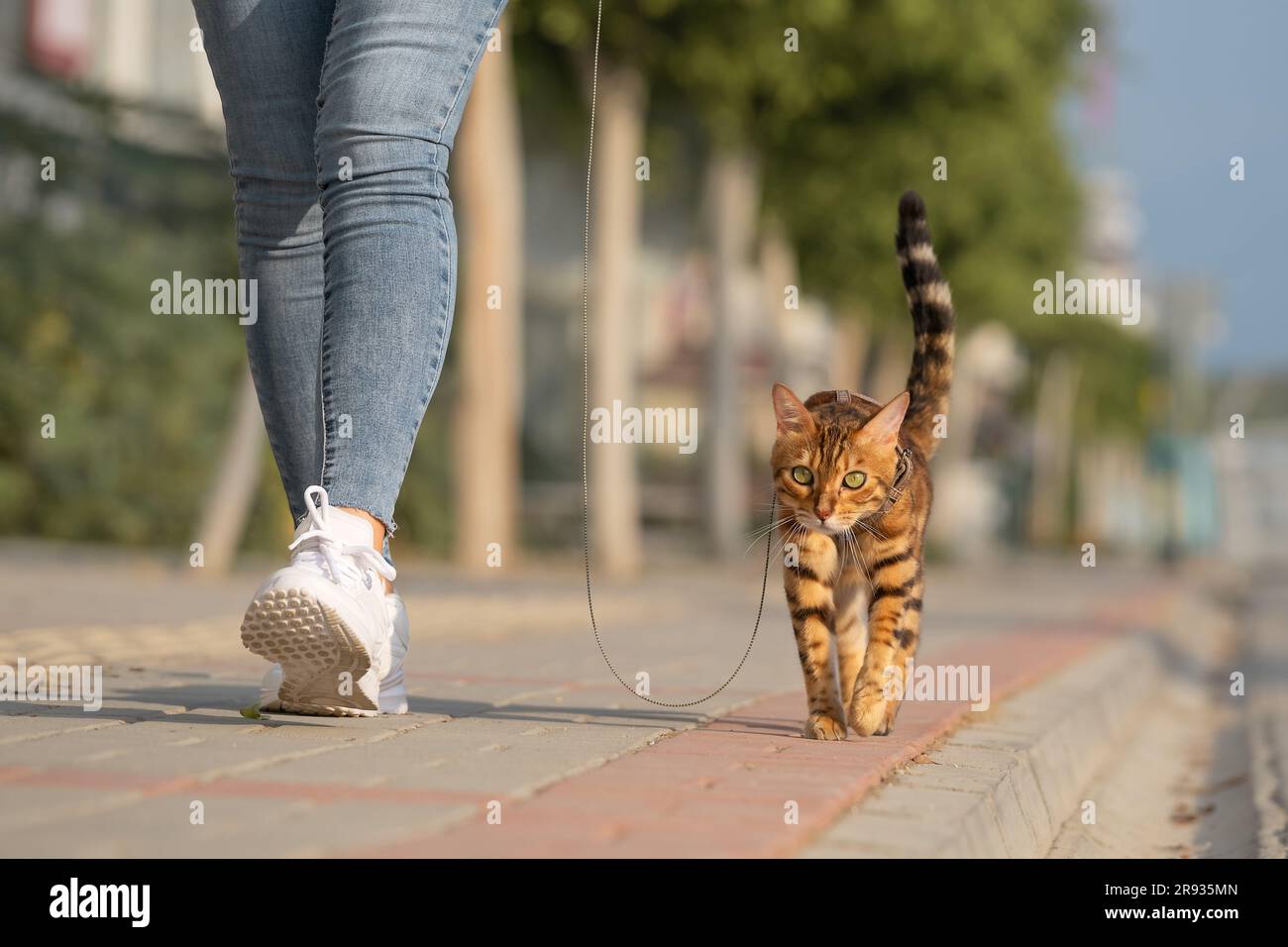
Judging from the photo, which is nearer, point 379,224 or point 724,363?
point 379,224

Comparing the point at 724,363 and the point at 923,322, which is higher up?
the point at 724,363

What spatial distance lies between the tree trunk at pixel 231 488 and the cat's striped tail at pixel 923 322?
8.76 meters

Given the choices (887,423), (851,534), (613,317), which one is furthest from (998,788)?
(613,317)

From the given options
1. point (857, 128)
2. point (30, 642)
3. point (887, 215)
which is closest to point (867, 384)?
point (887, 215)

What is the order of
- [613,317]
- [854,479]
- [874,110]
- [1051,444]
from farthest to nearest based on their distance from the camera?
[1051,444] < [874,110] < [613,317] < [854,479]

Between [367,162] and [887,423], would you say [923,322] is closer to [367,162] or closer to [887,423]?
[887,423]

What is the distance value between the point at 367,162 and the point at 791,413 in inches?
46.4

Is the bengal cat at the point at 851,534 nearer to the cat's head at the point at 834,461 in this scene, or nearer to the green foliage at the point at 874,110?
the cat's head at the point at 834,461

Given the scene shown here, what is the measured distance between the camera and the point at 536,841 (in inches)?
103

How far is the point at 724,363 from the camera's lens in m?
22.2
